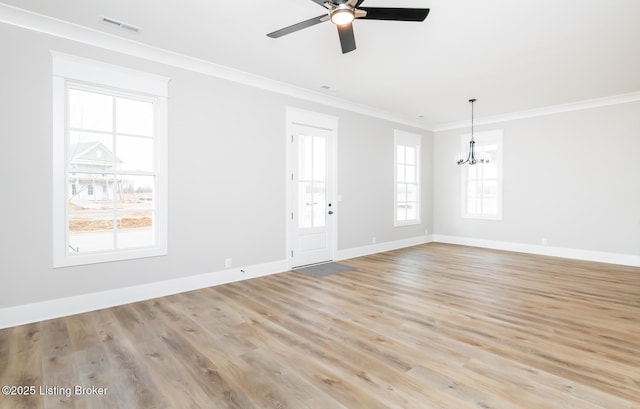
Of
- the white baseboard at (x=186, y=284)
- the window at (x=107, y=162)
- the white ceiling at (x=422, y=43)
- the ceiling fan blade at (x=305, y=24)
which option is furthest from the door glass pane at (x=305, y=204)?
the ceiling fan blade at (x=305, y=24)

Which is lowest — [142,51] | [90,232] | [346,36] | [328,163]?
[90,232]

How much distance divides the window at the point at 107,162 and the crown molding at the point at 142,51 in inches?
8.8

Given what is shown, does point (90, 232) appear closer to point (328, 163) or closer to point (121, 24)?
point (121, 24)

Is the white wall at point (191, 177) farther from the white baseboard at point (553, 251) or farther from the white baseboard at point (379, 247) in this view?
the white baseboard at point (553, 251)

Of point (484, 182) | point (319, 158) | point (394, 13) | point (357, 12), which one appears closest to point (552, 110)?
point (484, 182)

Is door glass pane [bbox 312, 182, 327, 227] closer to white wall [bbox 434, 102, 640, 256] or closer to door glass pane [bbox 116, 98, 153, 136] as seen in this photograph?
door glass pane [bbox 116, 98, 153, 136]

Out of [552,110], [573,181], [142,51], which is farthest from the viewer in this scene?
[552,110]

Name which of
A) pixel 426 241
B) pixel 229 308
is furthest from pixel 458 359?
pixel 426 241

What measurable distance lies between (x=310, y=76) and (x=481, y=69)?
2370 mm

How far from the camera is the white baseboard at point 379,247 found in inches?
238

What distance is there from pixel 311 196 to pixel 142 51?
10.2 feet

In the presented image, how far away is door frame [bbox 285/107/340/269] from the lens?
16.8ft

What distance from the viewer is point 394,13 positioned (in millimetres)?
2424

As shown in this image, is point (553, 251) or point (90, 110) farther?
point (553, 251)
